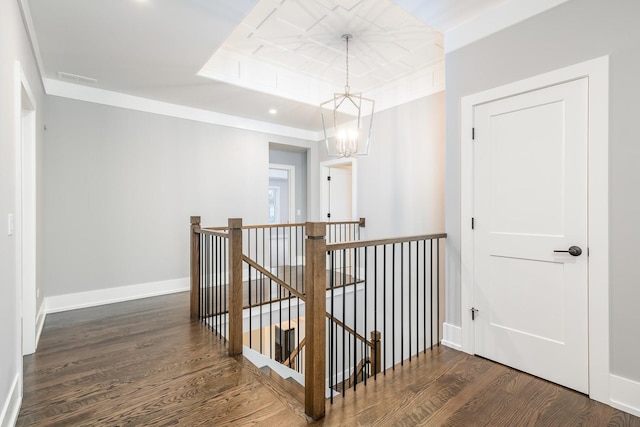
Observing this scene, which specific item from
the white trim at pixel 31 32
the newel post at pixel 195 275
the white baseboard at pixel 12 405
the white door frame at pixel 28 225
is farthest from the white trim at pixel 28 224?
the newel post at pixel 195 275

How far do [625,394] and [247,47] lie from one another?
171 inches

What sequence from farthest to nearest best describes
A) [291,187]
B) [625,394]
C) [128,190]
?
[291,187] < [128,190] < [625,394]

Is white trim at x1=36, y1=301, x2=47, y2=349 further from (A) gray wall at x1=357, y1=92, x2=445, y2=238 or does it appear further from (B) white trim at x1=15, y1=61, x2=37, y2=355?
(A) gray wall at x1=357, y1=92, x2=445, y2=238

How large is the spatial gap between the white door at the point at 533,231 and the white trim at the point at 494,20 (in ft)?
1.87

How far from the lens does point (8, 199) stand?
5.79 ft

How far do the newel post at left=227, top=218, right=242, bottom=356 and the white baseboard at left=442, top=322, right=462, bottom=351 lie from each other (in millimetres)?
1792

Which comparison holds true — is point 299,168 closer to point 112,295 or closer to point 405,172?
point 405,172

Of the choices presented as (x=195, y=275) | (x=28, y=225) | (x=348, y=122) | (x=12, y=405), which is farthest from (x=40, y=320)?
Result: (x=348, y=122)

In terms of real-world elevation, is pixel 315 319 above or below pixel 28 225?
below

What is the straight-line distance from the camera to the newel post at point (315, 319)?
1.76m

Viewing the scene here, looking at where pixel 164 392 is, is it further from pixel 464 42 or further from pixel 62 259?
pixel 464 42

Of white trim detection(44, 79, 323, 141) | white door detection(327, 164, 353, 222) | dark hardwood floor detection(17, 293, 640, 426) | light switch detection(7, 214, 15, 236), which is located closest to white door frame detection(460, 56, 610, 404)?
dark hardwood floor detection(17, 293, 640, 426)

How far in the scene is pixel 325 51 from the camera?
144 inches

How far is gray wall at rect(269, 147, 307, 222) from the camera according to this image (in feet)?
20.9
